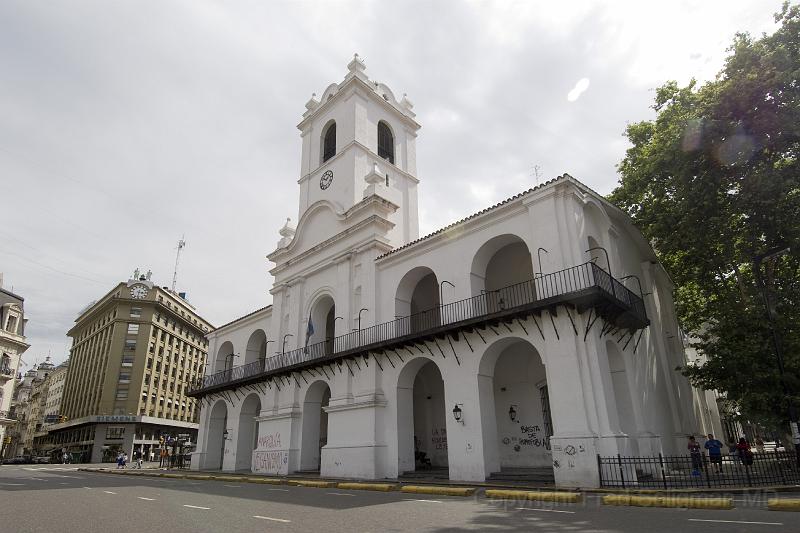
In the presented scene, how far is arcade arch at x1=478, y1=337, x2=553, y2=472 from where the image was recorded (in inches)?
617

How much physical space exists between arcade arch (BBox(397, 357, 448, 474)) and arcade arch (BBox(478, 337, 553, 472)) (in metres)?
2.34

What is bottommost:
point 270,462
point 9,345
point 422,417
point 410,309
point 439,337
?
point 270,462

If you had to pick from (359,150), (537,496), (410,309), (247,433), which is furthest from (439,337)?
(247,433)

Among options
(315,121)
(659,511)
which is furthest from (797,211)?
(315,121)

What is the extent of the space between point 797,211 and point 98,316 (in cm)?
7001

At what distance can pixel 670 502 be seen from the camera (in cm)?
909

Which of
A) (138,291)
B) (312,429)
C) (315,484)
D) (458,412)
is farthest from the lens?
(138,291)

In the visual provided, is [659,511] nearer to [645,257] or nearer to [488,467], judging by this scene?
[488,467]

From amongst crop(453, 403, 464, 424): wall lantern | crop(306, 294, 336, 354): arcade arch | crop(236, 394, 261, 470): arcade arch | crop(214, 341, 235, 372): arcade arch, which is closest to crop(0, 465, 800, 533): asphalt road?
crop(453, 403, 464, 424): wall lantern

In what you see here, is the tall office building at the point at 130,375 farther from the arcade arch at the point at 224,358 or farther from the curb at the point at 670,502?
the curb at the point at 670,502

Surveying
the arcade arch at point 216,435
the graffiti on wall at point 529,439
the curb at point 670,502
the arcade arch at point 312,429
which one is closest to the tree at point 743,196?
the graffiti on wall at point 529,439

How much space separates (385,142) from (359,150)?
3.02 meters

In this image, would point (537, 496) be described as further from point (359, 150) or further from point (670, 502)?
point (359, 150)

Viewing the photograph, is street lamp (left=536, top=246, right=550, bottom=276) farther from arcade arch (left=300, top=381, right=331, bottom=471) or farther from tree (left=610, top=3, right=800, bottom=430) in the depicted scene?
arcade arch (left=300, top=381, right=331, bottom=471)
